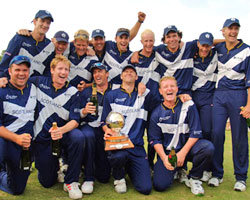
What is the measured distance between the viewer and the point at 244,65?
5.44m

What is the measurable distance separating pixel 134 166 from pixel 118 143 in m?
0.71

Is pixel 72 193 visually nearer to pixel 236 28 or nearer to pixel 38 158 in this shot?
pixel 38 158

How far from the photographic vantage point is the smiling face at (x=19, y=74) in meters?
4.62

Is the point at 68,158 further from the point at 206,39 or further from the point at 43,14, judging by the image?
the point at 206,39

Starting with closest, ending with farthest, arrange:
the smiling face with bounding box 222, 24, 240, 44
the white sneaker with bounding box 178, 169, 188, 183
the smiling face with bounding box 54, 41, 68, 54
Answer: the white sneaker with bounding box 178, 169, 188, 183 < the smiling face with bounding box 222, 24, 240, 44 < the smiling face with bounding box 54, 41, 68, 54

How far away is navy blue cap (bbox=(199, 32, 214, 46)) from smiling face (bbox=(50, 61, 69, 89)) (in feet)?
9.90

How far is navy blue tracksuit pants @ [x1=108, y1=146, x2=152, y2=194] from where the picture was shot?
488cm

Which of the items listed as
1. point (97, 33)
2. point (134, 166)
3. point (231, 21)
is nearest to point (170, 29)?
point (231, 21)

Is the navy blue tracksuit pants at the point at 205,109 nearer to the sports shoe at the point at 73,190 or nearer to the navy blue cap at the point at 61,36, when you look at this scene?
the sports shoe at the point at 73,190

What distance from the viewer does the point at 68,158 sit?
4809 millimetres

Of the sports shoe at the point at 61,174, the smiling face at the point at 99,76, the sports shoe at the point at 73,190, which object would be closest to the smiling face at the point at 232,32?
the smiling face at the point at 99,76

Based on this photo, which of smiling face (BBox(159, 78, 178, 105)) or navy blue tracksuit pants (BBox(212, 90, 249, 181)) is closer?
smiling face (BBox(159, 78, 178, 105))

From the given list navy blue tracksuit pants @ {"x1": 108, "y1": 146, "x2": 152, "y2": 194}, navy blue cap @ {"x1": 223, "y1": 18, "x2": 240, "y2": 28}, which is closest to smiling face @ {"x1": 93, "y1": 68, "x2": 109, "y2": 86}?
navy blue tracksuit pants @ {"x1": 108, "y1": 146, "x2": 152, "y2": 194}

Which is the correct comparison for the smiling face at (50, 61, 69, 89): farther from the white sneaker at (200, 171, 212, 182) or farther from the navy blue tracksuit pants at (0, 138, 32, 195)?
the white sneaker at (200, 171, 212, 182)
